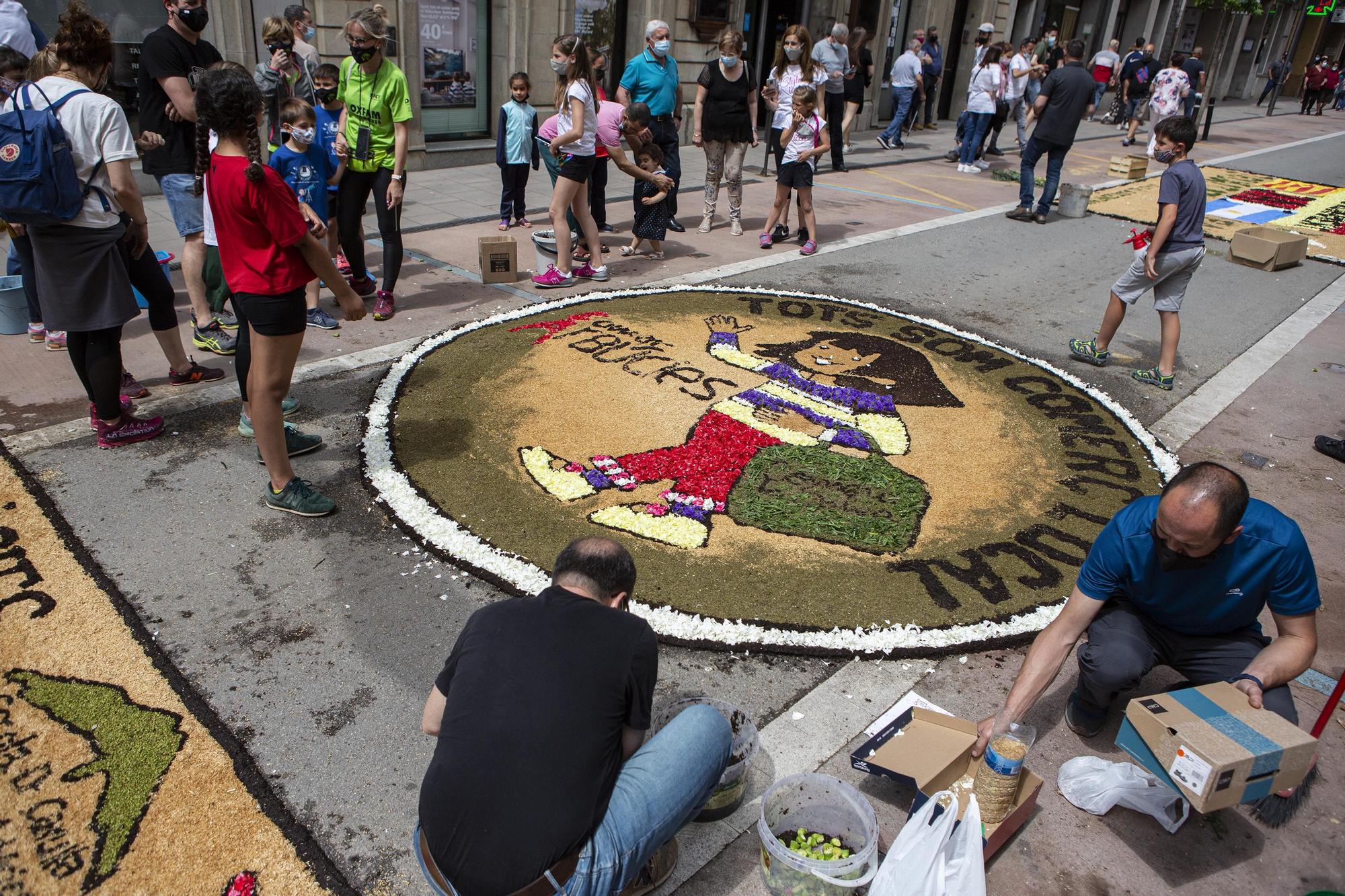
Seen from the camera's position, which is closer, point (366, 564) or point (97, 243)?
point (366, 564)

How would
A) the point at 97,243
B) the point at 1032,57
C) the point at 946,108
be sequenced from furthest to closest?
the point at 946,108 < the point at 1032,57 < the point at 97,243

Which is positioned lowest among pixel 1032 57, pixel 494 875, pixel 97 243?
pixel 494 875

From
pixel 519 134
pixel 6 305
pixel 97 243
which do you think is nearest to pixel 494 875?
pixel 97 243

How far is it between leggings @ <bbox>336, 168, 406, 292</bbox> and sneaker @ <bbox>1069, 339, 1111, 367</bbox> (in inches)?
219

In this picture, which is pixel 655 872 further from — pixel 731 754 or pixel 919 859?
pixel 919 859

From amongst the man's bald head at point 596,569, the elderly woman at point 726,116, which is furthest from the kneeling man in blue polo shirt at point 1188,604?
the elderly woman at point 726,116

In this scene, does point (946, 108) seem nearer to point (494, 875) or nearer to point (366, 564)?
point (366, 564)

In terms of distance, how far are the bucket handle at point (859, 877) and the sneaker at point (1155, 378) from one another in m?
5.55

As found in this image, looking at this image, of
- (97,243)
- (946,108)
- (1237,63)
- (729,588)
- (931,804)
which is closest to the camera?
(931,804)

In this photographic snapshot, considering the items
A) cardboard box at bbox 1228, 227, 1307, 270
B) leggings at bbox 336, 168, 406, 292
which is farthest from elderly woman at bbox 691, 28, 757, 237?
cardboard box at bbox 1228, 227, 1307, 270

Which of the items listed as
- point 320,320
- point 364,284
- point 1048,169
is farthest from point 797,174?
point 320,320

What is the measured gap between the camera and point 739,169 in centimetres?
1025

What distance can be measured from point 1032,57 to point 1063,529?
17.1 meters

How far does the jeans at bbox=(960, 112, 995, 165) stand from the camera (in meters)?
15.9
